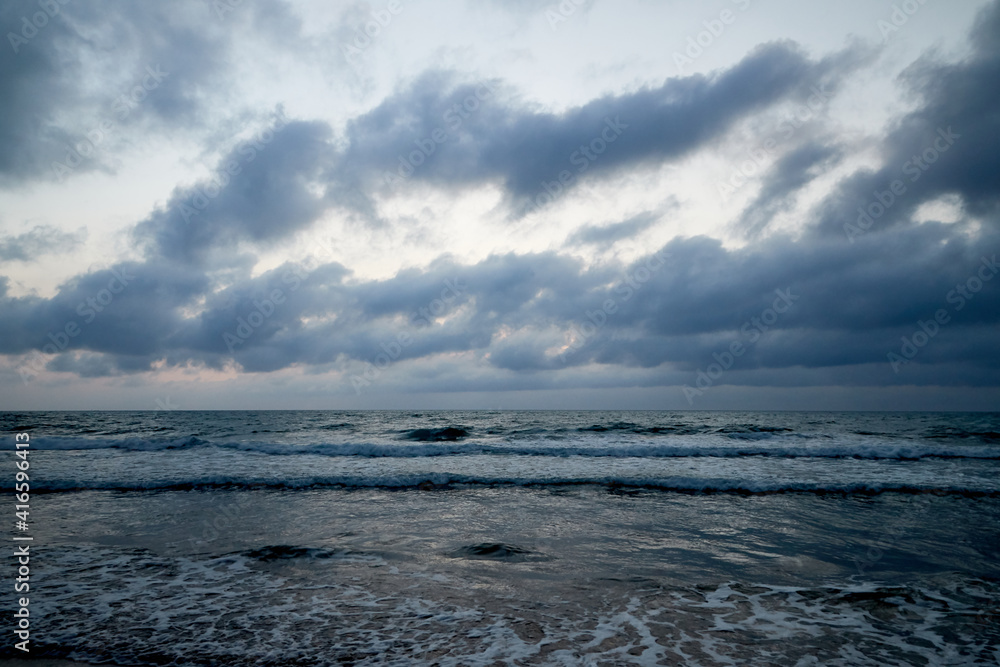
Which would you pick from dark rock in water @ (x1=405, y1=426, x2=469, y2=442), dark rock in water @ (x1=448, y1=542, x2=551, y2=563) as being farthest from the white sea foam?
dark rock in water @ (x1=405, y1=426, x2=469, y2=442)

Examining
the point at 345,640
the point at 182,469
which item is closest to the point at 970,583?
the point at 345,640

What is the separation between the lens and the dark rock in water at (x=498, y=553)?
852 centimetres

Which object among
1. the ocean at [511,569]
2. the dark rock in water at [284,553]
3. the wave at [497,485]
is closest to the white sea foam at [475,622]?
the ocean at [511,569]

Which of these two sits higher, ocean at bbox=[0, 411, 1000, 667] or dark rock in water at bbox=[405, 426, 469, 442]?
ocean at bbox=[0, 411, 1000, 667]

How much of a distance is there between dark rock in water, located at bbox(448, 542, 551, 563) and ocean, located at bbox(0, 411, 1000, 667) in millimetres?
59

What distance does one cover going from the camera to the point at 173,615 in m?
6.16

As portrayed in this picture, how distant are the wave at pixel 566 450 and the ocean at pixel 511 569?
8194 mm

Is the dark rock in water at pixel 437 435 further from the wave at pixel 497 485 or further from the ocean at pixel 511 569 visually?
the wave at pixel 497 485

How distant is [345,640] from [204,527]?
718cm

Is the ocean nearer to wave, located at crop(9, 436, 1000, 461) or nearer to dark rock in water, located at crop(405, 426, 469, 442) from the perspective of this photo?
wave, located at crop(9, 436, 1000, 461)

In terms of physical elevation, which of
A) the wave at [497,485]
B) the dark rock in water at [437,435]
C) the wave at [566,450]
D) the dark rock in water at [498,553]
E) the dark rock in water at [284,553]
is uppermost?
the dark rock in water at [284,553]

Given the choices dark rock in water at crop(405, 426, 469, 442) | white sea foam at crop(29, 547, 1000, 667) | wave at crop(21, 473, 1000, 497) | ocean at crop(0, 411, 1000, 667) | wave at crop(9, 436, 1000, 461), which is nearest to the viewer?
white sea foam at crop(29, 547, 1000, 667)

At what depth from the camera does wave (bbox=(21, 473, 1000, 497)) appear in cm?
1534

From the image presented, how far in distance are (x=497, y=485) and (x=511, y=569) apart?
8687 mm
